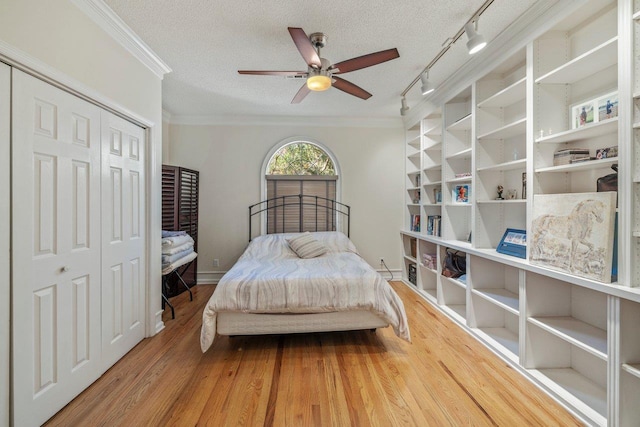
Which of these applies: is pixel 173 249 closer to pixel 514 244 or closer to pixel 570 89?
pixel 514 244

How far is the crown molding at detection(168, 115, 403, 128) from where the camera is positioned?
4422 millimetres

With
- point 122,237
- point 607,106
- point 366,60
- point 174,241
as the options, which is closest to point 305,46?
point 366,60

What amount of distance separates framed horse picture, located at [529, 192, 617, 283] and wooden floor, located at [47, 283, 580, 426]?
2.95ft

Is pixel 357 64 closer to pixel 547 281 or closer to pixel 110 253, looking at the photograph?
pixel 547 281

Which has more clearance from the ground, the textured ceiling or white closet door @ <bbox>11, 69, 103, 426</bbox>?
the textured ceiling

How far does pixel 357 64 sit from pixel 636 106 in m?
1.66

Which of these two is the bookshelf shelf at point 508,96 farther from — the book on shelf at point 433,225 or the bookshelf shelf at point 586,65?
the book on shelf at point 433,225

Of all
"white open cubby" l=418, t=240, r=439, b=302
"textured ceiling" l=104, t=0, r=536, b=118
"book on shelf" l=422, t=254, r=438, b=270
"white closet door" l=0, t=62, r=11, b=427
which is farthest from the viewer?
Answer: "white open cubby" l=418, t=240, r=439, b=302

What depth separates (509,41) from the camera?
2.30 metres

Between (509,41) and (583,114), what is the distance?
87 cm

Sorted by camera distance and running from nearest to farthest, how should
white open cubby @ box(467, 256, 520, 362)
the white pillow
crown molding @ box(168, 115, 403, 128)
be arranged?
white open cubby @ box(467, 256, 520, 362)
the white pillow
crown molding @ box(168, 115, 403, 128)

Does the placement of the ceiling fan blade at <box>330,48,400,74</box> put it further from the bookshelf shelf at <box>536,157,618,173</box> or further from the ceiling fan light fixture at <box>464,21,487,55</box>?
the bookshelf shelf at <box>536,157,618,173</box>

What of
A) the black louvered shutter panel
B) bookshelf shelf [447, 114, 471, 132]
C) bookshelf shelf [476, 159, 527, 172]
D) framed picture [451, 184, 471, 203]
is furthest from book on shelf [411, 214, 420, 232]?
the black louvered shutter panel

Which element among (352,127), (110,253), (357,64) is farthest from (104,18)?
(352,127)
